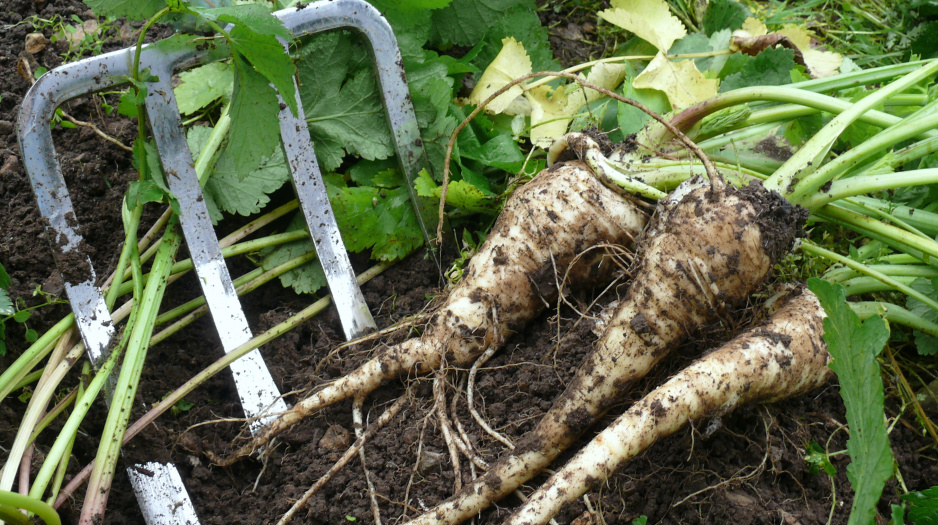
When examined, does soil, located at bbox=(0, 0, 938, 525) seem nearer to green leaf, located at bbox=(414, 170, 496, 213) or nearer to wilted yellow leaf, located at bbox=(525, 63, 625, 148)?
green leaf, located at bbox=(414, 170, 496, 213)

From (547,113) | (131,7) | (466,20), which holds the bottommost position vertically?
(547,113)

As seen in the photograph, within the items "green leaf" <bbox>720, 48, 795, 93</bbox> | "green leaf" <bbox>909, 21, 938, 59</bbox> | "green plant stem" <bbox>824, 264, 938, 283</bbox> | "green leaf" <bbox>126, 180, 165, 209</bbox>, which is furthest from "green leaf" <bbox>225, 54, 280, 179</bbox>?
"green leaf" <bbox>909, 21, 938, 59</bbox>

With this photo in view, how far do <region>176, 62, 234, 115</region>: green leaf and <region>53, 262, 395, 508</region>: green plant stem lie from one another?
663 millimetres

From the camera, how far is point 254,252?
6.12ft

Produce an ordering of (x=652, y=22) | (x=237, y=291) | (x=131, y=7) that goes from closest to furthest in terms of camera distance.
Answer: (x=131, y=7) < (x=237, y=291) < (x=652, y=22)

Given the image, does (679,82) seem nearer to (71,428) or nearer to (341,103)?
(341,103)

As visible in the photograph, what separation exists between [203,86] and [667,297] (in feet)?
4.65

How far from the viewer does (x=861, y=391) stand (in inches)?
40.8

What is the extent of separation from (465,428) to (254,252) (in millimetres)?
→ 825

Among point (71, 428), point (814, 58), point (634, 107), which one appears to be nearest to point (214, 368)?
point (71, 428)

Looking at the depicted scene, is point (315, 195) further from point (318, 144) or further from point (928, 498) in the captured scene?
point (928, 498)

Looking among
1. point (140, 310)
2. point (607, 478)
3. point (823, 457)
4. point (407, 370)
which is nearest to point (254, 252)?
point (140, 310)

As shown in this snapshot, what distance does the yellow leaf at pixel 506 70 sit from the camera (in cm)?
201

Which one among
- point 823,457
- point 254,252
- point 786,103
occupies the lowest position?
point 823,457
